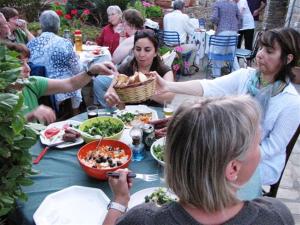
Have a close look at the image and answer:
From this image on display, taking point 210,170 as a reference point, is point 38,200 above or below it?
below

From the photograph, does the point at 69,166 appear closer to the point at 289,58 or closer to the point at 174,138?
the point at 174,138

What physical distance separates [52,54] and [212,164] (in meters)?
3.60

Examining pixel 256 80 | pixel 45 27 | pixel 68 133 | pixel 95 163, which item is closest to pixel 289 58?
pixel 256 80

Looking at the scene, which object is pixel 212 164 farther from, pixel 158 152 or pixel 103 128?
pixel 103 128

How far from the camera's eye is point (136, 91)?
229 cm

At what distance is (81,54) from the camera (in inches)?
204

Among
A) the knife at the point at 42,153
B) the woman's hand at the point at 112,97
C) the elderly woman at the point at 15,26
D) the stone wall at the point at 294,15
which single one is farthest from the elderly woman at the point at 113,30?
the stone wall at the point at 294,15

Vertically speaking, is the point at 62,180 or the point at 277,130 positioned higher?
the point at 277,130

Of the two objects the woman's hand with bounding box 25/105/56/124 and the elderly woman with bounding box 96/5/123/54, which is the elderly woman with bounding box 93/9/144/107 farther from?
the woman's hand with bounding box 25/105/56/124

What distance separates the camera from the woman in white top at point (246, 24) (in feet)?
24.1

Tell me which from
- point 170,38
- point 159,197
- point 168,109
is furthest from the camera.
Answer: point 170,38

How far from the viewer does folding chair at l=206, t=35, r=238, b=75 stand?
6664 millimetres

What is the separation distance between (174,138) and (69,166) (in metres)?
1.18

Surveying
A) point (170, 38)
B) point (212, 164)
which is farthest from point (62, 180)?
point (170, 38)
